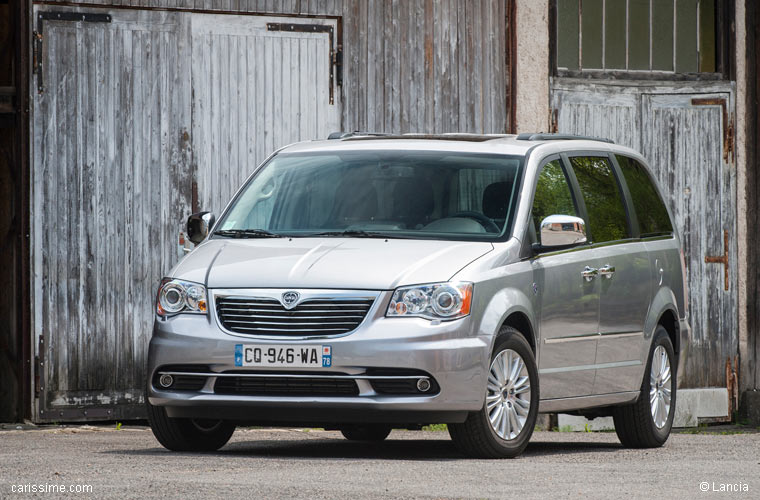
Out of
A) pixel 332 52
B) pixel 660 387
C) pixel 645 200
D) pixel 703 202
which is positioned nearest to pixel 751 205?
pixel 703 202

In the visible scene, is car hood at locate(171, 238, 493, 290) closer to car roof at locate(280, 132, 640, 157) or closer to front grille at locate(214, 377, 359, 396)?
front grille at locate(214, 377, 359, 396)

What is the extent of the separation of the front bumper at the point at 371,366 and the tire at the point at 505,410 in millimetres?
150

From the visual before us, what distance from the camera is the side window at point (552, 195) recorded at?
9.19 meters

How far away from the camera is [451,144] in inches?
377

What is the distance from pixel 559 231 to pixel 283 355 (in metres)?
1.85

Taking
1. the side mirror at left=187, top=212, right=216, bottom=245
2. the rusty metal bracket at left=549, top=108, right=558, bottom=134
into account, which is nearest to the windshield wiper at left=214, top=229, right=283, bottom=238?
the side mirror at left=187, top=212, right=216, bottom=245

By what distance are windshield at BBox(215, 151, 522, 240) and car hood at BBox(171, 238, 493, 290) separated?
23 centimetres

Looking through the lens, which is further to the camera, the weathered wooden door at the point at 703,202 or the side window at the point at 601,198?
the weathered wooden door at the point at 703,202

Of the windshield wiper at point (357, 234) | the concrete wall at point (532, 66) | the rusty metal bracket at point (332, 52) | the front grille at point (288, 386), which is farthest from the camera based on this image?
the concrete wall at point (532, 66)

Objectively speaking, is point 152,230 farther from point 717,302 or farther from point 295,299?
point 717,302

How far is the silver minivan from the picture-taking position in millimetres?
8031

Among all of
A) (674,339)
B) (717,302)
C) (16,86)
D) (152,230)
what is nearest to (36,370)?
(152,230)

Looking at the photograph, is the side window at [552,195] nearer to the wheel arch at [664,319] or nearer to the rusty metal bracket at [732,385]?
the wheel arch at [664,319]

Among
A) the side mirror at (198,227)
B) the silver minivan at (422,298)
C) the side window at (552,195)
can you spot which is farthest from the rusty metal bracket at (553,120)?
the side mirror at (198,227)
